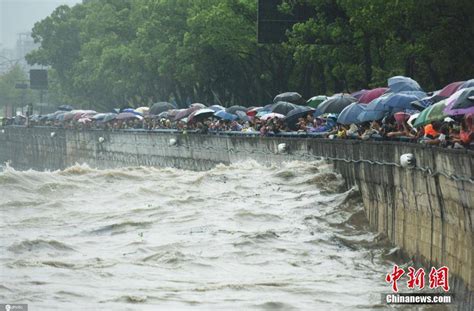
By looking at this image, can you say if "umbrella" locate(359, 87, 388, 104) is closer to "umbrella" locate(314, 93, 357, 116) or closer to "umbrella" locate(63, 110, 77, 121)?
"umbrella" locate(314, 93, 357, 116)

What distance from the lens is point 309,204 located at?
33844mm

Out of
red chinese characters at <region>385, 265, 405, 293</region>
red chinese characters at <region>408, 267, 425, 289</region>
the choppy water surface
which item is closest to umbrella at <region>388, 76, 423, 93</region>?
the choppy water surface

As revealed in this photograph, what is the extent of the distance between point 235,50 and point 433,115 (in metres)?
41.4

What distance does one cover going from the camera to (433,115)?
28250mm

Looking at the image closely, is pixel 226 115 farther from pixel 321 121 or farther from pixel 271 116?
pixel 321 121

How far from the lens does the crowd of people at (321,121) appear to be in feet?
87.9

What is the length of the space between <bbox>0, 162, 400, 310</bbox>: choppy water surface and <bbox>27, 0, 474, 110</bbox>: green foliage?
8530 millimetres

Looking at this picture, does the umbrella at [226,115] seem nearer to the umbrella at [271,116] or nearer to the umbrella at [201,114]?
the umbrella at [201,114]

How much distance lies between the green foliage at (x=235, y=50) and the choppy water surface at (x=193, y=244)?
336 inches

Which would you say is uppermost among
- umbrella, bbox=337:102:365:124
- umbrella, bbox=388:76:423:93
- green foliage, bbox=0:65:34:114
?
umbrella, bbox=388:76:423:93

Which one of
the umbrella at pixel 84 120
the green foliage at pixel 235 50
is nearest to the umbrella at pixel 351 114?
the green foliage at pixel 235 50

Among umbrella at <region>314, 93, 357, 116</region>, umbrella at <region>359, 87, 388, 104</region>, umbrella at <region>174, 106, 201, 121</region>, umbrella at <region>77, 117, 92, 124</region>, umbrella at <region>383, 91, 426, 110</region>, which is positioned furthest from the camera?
umbrella at <region>77, 117, 92, 124</region>

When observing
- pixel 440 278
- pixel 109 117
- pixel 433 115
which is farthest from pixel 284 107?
pixel 109 117

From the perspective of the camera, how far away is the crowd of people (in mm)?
26800
